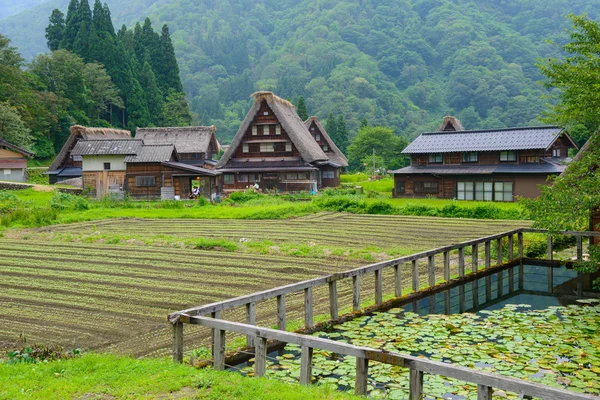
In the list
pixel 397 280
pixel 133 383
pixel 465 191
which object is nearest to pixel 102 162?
pixel 465 191

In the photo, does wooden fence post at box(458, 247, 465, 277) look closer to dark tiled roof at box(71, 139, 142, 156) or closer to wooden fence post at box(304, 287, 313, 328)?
wooden fence post at box(304, 287, 313, 328)

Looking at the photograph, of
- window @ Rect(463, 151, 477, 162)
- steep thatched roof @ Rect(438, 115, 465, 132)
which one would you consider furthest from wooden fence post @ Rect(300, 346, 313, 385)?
steep thatched roof @ Rect(438, 115, 465, 132)

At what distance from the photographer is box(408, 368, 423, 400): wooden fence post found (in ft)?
19.0

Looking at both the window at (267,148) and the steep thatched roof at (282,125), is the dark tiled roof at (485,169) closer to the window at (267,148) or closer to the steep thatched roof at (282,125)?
the steep thatched roof at (282,125)

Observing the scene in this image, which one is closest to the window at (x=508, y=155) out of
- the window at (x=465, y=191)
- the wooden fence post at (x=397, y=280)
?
the window at (x=465, y=191)

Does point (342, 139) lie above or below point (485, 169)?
above

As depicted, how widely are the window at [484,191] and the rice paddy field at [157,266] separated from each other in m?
11.0

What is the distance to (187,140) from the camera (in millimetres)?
50469

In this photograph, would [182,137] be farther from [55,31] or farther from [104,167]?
[55,31]

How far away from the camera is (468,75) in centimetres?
10038

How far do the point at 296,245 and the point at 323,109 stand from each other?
78465 millimetres

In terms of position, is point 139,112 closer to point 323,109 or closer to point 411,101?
point 323,109

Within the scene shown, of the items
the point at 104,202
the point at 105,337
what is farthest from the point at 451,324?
the point at 104,202

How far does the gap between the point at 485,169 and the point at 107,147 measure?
23956mm
